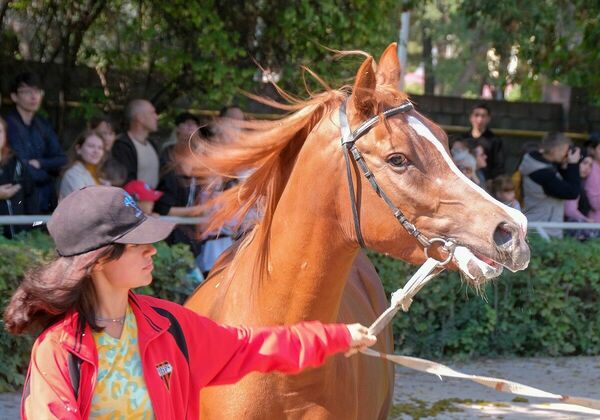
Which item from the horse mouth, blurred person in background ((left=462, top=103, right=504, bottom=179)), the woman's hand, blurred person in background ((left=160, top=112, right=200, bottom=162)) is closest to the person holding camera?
blurred person in background ((left=462, top=103, right=504, bottom=179))

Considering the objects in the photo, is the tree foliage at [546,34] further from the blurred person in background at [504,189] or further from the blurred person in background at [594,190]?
the blurred person in background at [504,189]

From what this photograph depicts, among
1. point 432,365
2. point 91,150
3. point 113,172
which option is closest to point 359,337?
point 432,365

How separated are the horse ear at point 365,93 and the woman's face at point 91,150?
13.3 feet

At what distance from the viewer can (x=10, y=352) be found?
19.7 feet

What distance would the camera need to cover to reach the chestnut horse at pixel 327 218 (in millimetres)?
3098

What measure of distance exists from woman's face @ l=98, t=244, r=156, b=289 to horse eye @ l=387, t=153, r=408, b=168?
38.2 inches

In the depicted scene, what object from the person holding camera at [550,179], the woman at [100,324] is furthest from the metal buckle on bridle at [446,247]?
the person holding camera at [550,179]

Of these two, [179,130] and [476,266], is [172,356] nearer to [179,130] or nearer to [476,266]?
[476,266]

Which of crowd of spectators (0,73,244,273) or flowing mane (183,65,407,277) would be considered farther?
crowd of spectators (0,73,244,273)

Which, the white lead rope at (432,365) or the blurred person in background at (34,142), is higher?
the blurred person in background at (34,142)

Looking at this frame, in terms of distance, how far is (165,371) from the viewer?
103 inches

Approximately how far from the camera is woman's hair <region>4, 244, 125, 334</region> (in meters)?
2.48

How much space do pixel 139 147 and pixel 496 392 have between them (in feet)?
11.1

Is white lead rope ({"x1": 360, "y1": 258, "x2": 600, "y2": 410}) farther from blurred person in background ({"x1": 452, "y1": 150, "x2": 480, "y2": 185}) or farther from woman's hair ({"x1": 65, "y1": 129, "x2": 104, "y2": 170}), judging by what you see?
blurred person in background ({"x1": 452, "y1": 150, "x2": 480, "y2": 185})
